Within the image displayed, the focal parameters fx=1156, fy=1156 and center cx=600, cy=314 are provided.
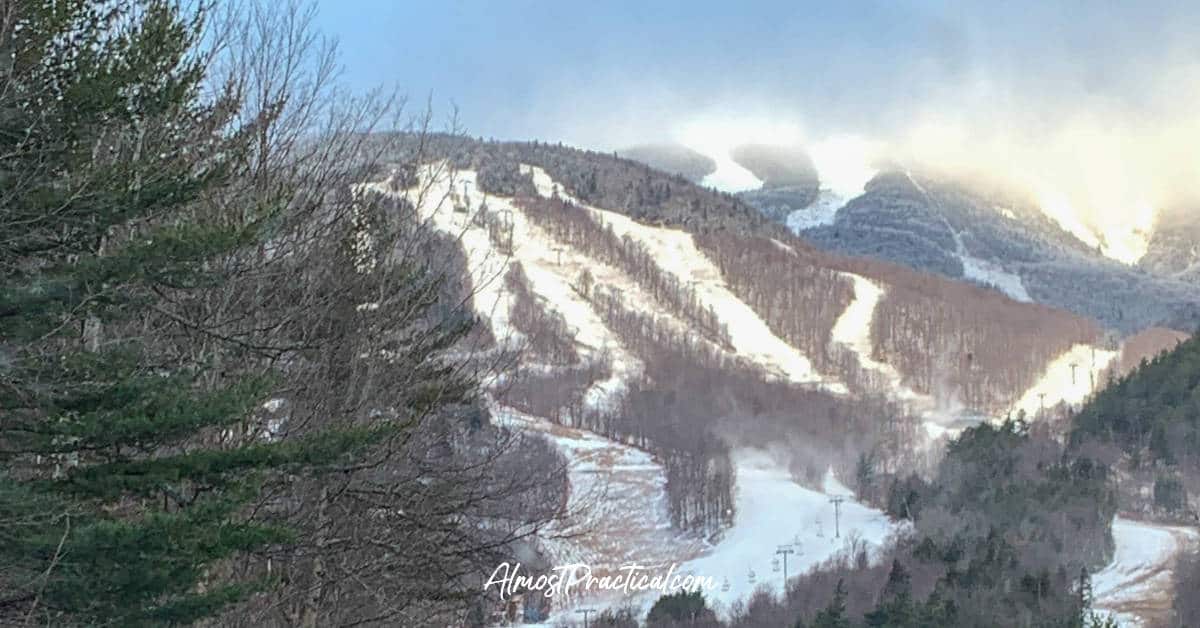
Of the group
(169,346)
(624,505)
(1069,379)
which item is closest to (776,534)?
(624,505)

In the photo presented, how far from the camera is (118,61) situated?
6777 millimetres

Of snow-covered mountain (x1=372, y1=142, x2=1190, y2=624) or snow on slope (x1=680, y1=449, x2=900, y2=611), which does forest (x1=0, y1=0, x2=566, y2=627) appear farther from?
snow on slope (x1=680, y1=449, x2=900, y2=611)

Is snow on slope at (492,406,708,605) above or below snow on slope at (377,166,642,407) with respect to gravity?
Answer: below

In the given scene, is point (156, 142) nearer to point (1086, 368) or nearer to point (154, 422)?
point (154, 422)

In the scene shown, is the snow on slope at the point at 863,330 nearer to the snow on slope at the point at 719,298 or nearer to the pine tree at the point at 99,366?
the snow on slope at the point at 719,298

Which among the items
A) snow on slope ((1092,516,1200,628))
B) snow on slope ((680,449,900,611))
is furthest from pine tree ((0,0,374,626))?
snow on slope ((680,449,900,611))

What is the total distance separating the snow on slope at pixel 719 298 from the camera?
6029 inches

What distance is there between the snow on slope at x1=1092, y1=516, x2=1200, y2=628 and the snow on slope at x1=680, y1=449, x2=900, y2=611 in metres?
13.3

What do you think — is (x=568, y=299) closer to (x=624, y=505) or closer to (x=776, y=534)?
(x=624, y=505)

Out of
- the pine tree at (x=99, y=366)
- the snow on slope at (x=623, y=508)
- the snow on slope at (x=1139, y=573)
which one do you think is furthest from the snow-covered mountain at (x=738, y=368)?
the pine tree at (x=99, y=366)

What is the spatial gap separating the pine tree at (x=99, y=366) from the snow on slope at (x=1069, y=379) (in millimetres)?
128569

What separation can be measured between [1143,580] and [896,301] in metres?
120

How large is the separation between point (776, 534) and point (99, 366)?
242ft

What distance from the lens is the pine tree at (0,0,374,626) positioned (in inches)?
240
